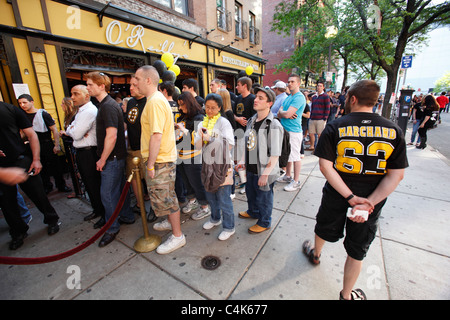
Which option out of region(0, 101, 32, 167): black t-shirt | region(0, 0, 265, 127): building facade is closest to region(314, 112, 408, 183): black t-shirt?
region(0, 101, 32, 167): black t-shirt

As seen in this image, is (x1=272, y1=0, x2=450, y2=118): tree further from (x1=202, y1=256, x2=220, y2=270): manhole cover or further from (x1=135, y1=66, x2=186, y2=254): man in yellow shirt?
(x1=202, y1=256, x2=220, y2=270): manhole cover

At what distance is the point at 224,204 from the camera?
259 centimetres

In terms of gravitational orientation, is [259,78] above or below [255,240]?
above

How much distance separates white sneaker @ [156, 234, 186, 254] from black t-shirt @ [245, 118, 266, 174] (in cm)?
128

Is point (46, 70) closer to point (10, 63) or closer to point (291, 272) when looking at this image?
point (10, 63)

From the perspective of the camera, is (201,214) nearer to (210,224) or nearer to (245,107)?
(210,224)

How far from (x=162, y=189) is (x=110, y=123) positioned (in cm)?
105

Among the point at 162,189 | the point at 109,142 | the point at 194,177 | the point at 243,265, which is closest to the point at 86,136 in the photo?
the point at 109,142

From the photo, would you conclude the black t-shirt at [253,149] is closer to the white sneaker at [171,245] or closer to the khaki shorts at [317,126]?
the white sneaker at [171,245]

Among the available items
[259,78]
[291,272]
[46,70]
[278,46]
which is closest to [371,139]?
[291,272]

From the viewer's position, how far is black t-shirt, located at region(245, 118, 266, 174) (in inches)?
100

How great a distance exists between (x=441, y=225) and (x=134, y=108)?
15.3 ft

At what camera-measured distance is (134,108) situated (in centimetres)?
282

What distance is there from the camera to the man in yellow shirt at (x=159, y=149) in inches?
84.0
